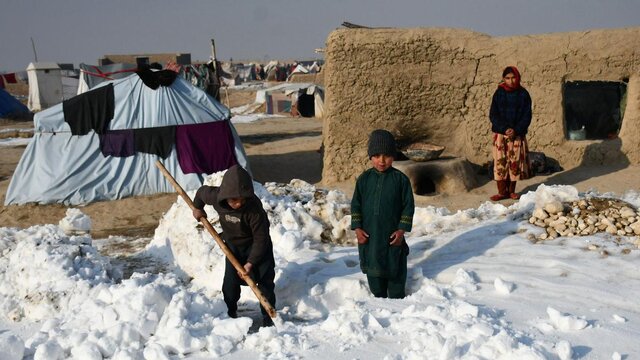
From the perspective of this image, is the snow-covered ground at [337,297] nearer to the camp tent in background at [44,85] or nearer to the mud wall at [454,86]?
the mud wall at [454,86]

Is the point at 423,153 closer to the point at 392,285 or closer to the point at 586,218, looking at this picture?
the point at 586,218

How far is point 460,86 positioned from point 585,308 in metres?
5.56

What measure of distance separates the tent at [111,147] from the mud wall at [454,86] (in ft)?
7.07

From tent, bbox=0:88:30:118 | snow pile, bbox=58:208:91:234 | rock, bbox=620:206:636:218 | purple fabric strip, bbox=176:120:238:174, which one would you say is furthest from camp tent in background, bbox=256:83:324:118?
rock, bbox=620:206:636:218

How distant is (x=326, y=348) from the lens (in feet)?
9.11

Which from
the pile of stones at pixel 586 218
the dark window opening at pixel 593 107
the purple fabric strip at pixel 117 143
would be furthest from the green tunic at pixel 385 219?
the dark window opening at pixel 593 107

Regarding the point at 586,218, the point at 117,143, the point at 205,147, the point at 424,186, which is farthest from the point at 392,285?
the point at 117,143

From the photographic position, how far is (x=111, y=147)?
Result: 887 centimetres

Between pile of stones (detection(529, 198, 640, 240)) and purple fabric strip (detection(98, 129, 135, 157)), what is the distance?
6.21 metres

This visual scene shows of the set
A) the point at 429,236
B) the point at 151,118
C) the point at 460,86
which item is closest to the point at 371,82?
the point at 460,86

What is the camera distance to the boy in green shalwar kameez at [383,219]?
3436 mm

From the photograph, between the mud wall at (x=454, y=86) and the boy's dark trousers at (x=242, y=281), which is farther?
the mud wall at (x=454, y=86)

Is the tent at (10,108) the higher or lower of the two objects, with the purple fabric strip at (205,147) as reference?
lower

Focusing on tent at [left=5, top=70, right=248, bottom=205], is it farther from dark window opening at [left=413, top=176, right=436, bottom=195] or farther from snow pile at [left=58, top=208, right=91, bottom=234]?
dark window opening at [left=413, top=176, right=436, bottom=195]
